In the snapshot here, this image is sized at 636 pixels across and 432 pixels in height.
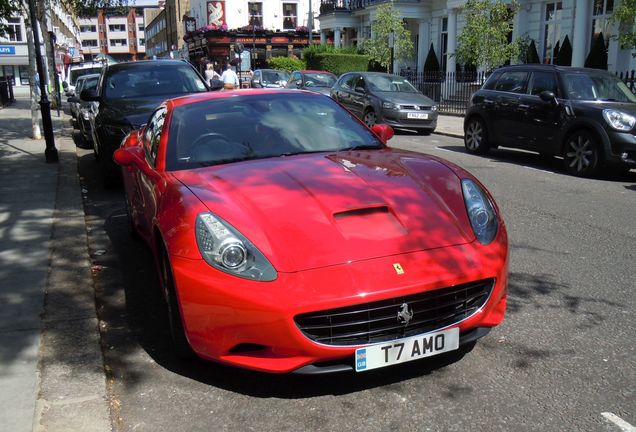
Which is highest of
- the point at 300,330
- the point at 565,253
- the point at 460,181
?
the point at 460,181

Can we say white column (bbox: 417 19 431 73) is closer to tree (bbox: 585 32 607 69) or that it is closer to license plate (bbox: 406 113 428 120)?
tree (bbox: 585 32 607 69)

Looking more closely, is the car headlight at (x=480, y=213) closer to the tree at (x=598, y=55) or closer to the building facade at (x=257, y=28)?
the tree at (x=598, y=55)

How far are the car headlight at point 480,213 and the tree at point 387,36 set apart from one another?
27.6 metres

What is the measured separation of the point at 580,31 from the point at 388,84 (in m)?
9.11

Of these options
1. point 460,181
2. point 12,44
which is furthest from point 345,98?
point 12,44

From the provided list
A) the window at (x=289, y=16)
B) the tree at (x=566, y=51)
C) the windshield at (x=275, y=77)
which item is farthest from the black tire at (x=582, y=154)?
the window at (x=289, y=16)

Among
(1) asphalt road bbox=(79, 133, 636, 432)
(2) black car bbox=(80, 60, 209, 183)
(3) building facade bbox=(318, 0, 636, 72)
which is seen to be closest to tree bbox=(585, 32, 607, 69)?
(3) building facade bbox=(318, 0, 636, 72)

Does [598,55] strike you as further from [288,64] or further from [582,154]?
[288,64]

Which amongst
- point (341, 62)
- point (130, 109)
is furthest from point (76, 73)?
point (341, 62)

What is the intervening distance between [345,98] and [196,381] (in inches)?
612

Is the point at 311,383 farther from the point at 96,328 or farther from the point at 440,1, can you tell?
the point at 440,1

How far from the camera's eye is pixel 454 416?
119 inches

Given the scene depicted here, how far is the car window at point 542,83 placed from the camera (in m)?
10.8

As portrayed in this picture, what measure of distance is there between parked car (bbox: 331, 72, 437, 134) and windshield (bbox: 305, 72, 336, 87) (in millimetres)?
3368
